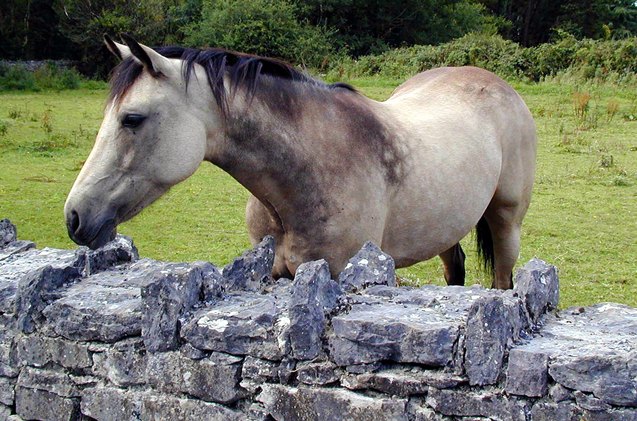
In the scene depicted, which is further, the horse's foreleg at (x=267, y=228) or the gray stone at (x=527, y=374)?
the horse's foreleg at (x=267, y=228)

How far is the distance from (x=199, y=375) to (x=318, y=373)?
43 centimetres

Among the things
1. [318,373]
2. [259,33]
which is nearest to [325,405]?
[318,373]

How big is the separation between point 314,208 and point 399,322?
137cm

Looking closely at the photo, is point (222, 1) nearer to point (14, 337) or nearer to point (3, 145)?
point (3, 145)

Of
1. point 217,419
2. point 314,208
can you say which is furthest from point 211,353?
point 314,208

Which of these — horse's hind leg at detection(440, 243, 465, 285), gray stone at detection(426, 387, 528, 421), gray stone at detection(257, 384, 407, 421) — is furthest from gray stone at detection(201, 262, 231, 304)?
horse's hind leg at detection(440, 243, 465, 285)

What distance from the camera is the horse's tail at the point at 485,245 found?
5.68 m

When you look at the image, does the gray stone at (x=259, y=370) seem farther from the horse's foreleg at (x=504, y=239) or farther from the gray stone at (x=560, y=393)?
the horse's foreleg at (x=504, y=239)

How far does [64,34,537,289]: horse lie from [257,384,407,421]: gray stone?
1.24m

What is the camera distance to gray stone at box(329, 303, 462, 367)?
2.32 metres

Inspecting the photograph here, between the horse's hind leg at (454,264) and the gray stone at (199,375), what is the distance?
10.9 feet

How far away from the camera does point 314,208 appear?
3.68 m

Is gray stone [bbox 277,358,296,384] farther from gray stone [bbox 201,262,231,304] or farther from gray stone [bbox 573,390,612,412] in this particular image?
gray stone [bbox 573,390,612,412]

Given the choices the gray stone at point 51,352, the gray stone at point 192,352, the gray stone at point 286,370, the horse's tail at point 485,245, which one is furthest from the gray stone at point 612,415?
the horse's tail at point 485,245
